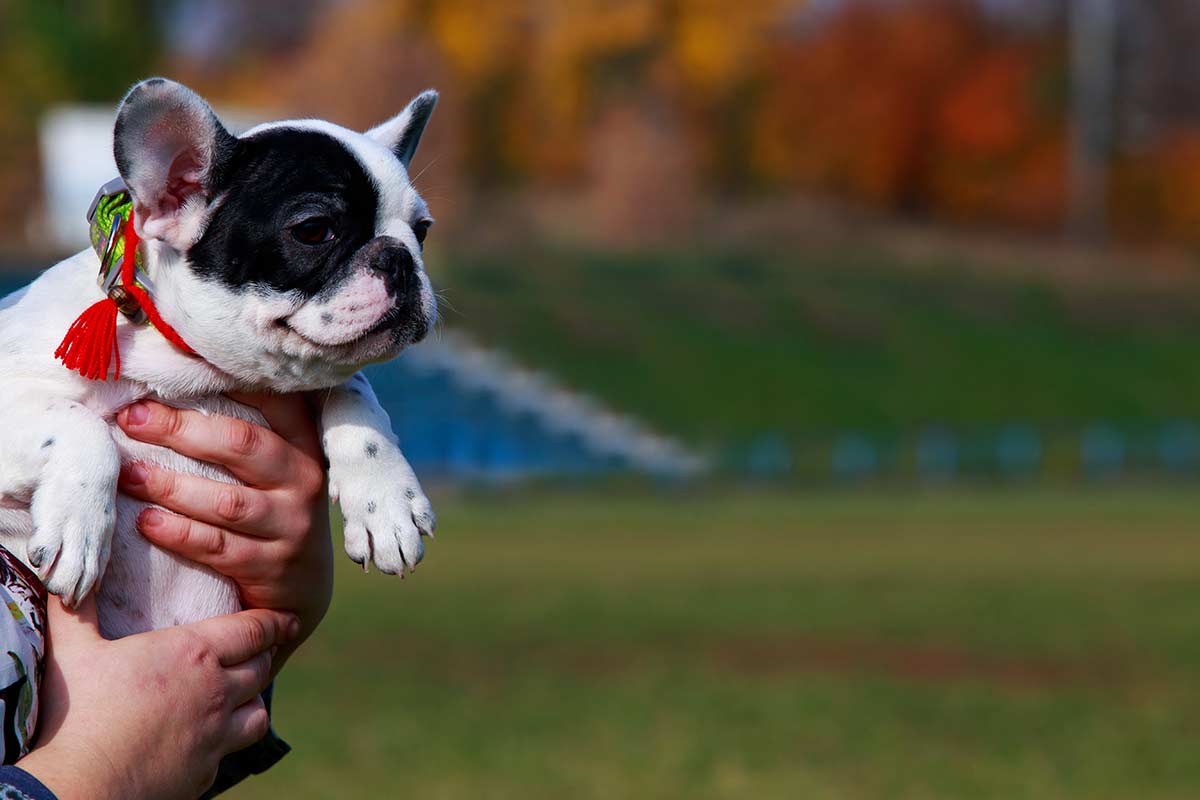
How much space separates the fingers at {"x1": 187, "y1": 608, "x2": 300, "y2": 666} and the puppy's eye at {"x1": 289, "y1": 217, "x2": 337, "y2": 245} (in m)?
0.83

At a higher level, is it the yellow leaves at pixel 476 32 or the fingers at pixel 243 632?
the yellow leaves at pixel 476 32

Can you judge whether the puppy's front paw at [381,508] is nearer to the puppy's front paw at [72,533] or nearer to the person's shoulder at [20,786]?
the puppy's front paw at [72,533]

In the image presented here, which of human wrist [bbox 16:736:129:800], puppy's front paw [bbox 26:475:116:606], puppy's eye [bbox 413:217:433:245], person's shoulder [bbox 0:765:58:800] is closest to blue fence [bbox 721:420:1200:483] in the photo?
puppy's eye [bbox 413:217:433:245]

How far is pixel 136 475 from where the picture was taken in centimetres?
366

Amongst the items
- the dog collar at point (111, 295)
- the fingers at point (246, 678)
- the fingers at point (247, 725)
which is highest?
the dog collar at point (111, 295)

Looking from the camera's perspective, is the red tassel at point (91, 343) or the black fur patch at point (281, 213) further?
the black fur patch at point (281, 213)

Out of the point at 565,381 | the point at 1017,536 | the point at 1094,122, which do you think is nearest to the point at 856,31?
the point at 1094,122

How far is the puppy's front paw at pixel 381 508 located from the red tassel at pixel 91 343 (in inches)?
22.8

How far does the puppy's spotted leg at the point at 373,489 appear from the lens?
3.80 m

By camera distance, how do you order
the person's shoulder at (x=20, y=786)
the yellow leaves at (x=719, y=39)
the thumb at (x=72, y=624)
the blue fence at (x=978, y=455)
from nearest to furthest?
the person's shoulder at (x=20, y=786) < the thumb at (x=72, y=624) < the blue fence at (x=978, y=455) < the yellow leaves at (x=719, y=39)

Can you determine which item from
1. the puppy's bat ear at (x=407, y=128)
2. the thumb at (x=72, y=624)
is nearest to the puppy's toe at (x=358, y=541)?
the thumb at (x=72, y=624)

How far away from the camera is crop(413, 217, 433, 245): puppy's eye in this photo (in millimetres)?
4074

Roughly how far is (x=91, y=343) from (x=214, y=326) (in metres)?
0.27

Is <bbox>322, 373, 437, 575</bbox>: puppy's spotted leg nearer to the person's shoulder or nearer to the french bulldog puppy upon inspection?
the french bulldog puppy
